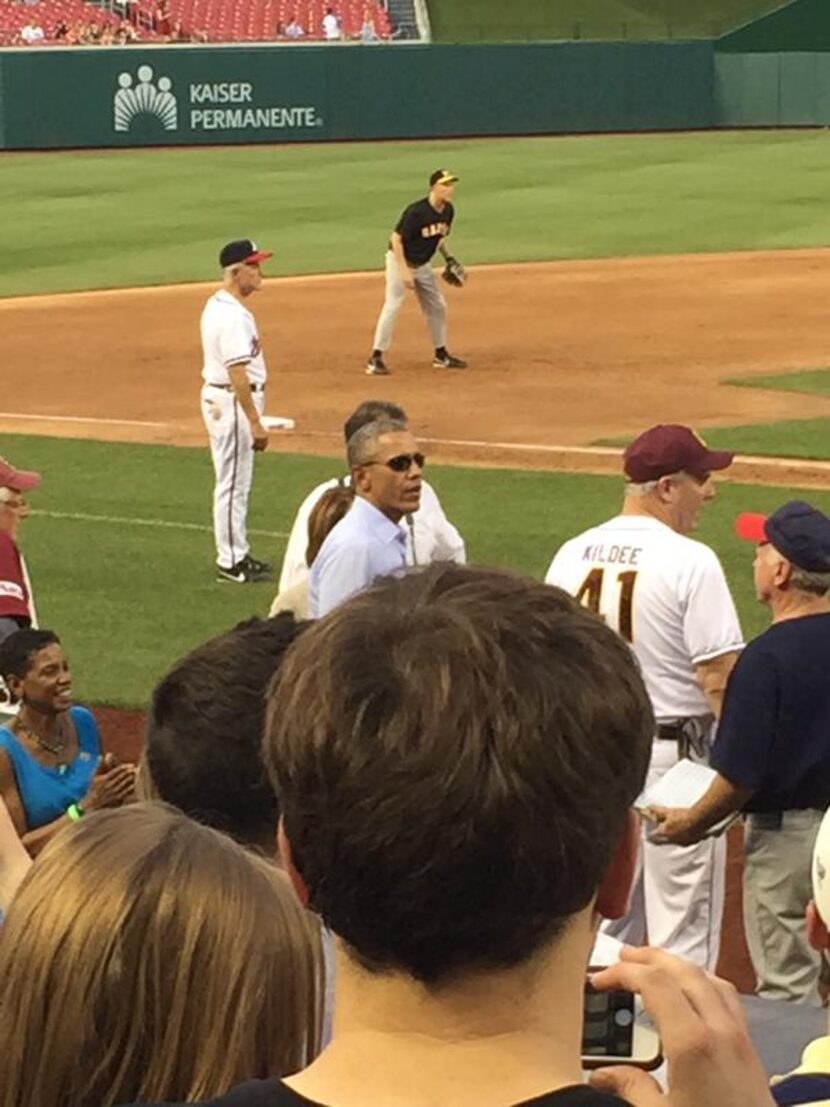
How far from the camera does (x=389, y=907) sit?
1.96 metres

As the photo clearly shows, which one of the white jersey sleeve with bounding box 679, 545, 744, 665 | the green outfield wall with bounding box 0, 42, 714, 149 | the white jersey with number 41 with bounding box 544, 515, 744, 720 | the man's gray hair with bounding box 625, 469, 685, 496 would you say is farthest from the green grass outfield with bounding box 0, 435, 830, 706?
the green outfield wall with bounding box 0, 42, 714, 149

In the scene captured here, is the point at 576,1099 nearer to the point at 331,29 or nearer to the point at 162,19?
the point at 162,19

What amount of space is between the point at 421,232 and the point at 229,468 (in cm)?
825

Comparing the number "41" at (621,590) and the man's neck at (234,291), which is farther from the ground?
the man's neck at (234,291)

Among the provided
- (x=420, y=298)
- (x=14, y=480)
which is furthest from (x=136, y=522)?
(x=420, y=298)

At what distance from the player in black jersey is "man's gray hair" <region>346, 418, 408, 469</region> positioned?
44.2 ft

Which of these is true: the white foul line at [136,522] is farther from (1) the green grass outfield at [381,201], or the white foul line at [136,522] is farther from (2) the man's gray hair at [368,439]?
(1) the green grass outfield at [381,201]

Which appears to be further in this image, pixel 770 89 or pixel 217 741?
pixel 770 89

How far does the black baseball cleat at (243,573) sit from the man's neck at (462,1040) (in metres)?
11.5

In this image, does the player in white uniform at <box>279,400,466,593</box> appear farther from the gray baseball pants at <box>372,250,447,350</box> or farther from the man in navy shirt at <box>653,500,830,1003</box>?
the gray baseball pants at <box>372,250,447,350</box>

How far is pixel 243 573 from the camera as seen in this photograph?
13.5 meters

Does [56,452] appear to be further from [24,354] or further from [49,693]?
[49,693]

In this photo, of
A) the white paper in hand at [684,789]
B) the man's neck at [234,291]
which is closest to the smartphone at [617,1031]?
the white paper in hand at [684,789]

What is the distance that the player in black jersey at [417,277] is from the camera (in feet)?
69.6
